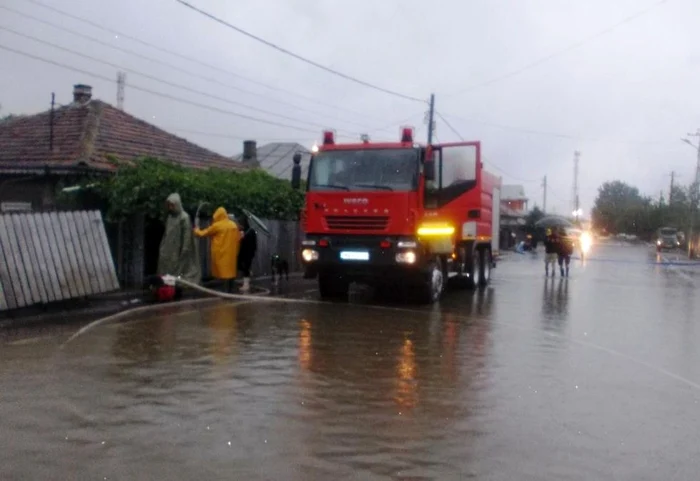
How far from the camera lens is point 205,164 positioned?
27.3 m

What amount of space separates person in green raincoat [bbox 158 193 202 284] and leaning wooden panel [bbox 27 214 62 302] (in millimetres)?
3654

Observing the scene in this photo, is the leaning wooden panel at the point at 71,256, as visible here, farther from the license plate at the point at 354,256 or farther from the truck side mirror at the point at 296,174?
the license plate at the point at 354,256

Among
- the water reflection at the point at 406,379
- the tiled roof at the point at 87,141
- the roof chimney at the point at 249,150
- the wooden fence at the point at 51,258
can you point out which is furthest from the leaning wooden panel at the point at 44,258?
the roof chimney at the point at 249,150

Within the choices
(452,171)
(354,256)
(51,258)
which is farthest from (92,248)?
(452,171)

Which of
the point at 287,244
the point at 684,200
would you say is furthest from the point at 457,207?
the point at 684,200

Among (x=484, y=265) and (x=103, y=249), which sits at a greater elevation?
(x=103, y=249)

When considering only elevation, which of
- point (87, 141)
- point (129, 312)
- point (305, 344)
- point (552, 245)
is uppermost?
point (87, 141)

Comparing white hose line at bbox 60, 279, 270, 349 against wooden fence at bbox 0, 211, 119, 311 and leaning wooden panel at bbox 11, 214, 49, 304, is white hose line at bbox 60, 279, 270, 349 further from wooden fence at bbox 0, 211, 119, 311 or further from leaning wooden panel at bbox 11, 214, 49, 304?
leaning wooden panel at bbox 11, 214, 49, 304

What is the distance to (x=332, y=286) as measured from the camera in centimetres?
1808

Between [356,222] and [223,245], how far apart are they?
3766mm

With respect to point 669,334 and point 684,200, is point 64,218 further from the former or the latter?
point 684,200

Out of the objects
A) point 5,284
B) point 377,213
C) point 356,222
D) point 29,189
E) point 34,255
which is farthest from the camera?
point 29,189

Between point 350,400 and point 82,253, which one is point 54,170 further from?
point 350,400

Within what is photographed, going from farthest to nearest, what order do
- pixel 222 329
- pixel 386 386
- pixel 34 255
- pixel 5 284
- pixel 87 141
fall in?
pixel 87 141 → pixel 34 255 → pixel 5 284 → pixel 222 329 → pixel 386 386
